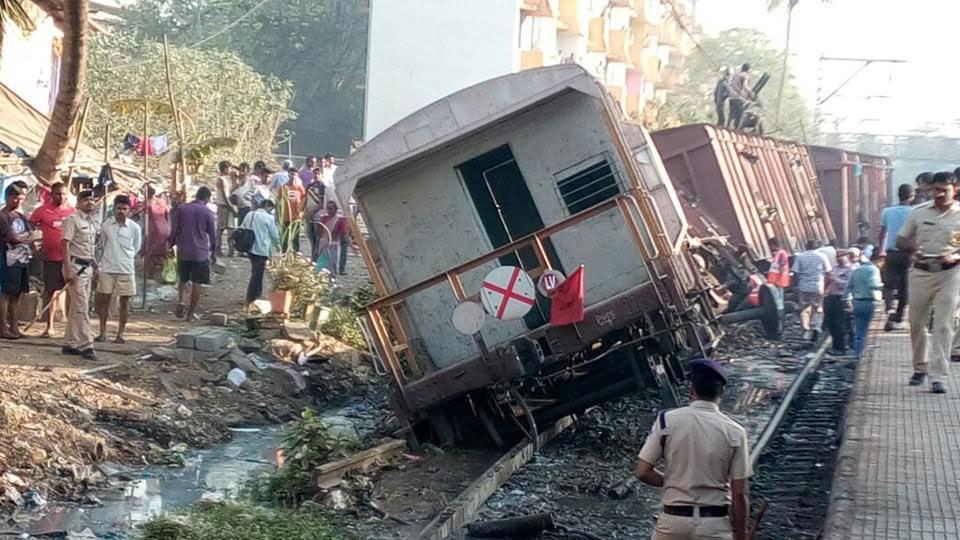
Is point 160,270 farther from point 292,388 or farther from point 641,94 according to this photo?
point 641,94

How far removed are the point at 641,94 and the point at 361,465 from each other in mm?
56295

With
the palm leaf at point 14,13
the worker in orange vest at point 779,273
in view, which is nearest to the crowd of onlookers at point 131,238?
the palm leaf at point 14,13

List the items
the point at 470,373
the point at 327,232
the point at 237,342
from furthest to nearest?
1. the point at 327,232
2. the point at 237,342
3. the point at 470,373

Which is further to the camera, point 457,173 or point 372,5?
point 372,5

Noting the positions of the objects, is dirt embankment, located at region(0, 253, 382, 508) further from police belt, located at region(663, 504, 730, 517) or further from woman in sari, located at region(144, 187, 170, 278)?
police belt, located at region(663, 504, 730, 517)

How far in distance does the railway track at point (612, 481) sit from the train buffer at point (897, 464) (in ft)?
1.94

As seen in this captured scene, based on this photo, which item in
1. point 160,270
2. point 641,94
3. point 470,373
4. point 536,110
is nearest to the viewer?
point 470,373

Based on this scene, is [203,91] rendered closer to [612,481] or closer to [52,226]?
[52,226]

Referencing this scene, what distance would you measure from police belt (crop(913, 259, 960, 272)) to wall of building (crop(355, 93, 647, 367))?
7.92 ft

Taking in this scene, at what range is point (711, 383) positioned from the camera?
5320mm

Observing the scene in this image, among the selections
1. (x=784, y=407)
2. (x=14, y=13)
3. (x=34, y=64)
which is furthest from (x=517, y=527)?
(x=34, y=64)

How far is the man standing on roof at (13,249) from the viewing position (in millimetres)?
13383

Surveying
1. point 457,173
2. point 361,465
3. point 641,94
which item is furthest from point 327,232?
point 641,94

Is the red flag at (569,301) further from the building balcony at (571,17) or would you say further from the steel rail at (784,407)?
the building balcony at (571,17)
